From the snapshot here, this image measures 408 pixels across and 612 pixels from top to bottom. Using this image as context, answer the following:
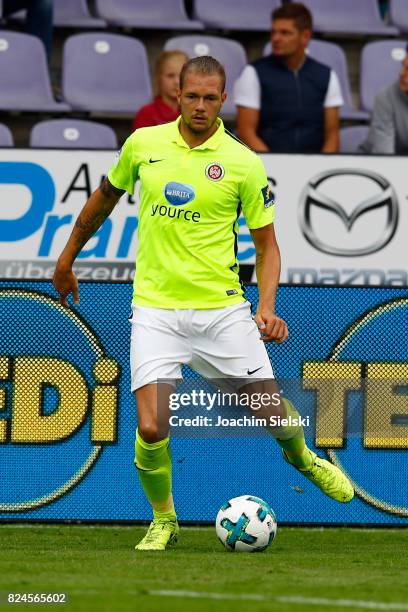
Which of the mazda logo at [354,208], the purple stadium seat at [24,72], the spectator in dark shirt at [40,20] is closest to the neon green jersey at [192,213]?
→ the mazda logo at [354,208]

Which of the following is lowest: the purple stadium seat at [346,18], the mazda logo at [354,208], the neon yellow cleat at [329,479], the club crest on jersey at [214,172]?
the neon yellow cleat at [329,479]

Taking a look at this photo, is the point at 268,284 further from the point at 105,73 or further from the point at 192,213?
the point at 105,73

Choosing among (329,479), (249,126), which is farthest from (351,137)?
(329,479)

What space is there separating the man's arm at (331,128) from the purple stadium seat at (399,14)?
3275 mm

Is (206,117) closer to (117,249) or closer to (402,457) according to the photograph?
(402,457)

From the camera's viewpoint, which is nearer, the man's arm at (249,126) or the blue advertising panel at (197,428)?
the blue advertising panel at (197,428)

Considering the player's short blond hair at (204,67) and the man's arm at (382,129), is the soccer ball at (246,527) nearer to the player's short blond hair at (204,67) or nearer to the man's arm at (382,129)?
the player's short blond hair at (204,67)

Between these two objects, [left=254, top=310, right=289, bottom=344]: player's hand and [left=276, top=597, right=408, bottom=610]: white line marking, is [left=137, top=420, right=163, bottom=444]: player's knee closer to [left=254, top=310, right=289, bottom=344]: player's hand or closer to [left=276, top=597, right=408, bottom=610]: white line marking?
[left=254, top=310, right=289, bottom=344]: player's hand

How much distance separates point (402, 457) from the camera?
704 cm

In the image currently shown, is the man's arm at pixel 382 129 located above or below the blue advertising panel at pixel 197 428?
above

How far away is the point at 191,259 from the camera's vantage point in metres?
6.02

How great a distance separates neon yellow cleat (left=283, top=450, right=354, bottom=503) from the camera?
6.51 meters

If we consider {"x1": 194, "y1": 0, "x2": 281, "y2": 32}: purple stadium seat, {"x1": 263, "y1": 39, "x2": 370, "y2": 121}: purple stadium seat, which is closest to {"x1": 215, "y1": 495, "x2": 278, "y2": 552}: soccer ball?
{"x1": 263, "y1": 39, "x2": 370, "y2": 121}: purple stadium seat

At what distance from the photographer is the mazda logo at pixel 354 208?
375 inches
